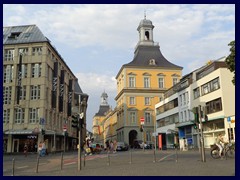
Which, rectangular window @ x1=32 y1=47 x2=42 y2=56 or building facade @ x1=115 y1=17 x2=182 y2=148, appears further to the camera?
building facade @ x1=115 y1=17 x2=182 y2=148

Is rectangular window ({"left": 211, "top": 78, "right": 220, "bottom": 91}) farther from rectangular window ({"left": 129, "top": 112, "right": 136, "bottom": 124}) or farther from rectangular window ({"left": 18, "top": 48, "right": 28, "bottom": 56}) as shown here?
rectangular window ({"left": 129, "top": 112, "right": 136, "bottom": 124})

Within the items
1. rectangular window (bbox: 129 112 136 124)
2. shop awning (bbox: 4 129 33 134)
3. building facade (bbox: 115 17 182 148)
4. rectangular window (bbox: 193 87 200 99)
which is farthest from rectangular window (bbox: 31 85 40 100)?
rectangular window (bbox: 129 112 136 124)

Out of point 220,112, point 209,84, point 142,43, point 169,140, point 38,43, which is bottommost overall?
point 169,140

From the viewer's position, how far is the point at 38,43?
1793 inches

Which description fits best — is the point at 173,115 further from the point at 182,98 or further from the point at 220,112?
the point at 220,112

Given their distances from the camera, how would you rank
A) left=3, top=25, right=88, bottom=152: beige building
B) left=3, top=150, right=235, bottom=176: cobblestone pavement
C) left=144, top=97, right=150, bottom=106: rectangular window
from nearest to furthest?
left=3, top=150, right=235, bottom=176: cobblestone pavement, left=3, top=25, right=88, bottom=152: beige building, left=144, top=97, right=150, bottom=106: rectangular window

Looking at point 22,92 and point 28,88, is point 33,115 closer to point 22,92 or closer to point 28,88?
point 22,92

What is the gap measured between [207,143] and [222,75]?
35.1 ft

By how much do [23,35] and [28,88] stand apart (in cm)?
962

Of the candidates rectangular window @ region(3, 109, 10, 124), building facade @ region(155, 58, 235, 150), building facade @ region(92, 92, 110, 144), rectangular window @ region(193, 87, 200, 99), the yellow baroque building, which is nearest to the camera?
building facade @ region(155, 58, 235, 150)

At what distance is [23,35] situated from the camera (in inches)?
1890

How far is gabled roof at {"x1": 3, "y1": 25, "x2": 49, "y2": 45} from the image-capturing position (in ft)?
152

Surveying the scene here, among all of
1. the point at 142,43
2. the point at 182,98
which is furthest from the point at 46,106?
the point at 142,43
